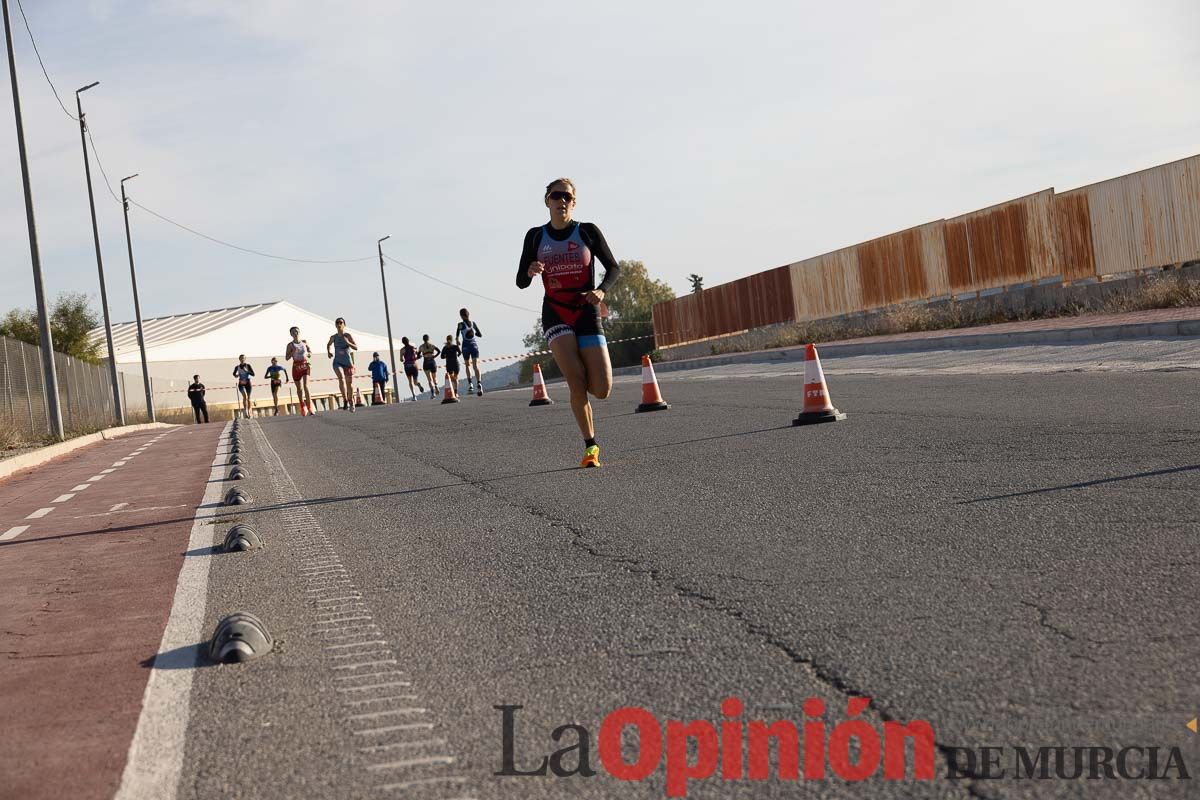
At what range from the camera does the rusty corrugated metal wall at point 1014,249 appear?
2266 cm

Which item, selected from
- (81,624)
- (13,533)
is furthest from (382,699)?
(13,533)

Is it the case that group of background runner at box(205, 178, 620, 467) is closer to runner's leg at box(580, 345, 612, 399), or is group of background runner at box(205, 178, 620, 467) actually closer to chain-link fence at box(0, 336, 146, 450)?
runner's leg at box(580, 345, 612, 399)

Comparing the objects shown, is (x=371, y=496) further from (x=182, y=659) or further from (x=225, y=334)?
(x=225, y=334)

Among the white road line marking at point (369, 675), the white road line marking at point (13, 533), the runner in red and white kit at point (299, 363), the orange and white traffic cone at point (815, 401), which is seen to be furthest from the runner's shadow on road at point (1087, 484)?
the runner in red and white kit at point (299, 363)

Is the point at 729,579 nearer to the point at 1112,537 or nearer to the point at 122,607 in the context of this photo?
the point at 1112,537

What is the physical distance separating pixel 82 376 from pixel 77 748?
35676 millimetres

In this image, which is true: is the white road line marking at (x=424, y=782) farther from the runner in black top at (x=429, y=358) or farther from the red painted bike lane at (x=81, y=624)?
the runner in black top at (x=429, y=358)

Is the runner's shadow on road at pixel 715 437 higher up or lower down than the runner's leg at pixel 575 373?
lower down

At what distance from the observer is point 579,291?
909 cm

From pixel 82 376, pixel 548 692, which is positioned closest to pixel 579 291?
pixel 548 692

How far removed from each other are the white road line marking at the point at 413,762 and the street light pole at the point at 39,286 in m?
22.4

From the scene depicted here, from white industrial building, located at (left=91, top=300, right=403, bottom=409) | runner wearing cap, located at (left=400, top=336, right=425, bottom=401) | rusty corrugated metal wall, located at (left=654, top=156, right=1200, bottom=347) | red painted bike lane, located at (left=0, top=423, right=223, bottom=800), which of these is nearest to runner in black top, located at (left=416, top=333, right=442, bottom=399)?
runner wearing cap, located at (left=400, top=336, right=425, bottom=401)

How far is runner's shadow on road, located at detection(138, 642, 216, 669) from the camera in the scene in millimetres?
4125

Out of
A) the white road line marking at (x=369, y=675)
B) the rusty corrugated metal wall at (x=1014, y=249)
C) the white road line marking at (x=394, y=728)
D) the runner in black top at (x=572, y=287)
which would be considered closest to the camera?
the white road line marking at (x=394, y=728)
